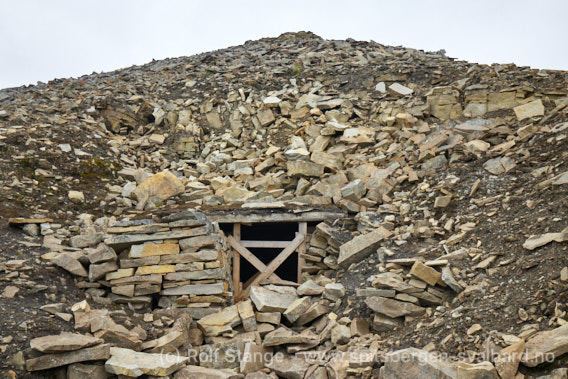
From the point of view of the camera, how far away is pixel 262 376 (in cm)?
759

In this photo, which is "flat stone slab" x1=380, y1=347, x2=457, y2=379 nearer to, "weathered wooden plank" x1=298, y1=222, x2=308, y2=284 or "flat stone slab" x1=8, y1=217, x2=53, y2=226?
"weathered wooden plank" x1=298, y1=222, x2=308, y2=284

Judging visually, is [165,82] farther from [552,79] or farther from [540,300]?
[540,300]

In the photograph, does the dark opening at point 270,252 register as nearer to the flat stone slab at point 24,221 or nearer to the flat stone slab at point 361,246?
the flat stone slab at point 361,246

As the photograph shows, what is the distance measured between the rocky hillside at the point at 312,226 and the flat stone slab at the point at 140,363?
5cm

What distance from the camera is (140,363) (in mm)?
6969

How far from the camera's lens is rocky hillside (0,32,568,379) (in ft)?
22.3

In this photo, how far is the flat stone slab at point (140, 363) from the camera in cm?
679

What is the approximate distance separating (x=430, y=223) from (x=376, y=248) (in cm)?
123

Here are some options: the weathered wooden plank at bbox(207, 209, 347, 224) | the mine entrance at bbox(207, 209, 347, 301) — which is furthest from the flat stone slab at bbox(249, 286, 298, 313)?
the weathered wooden plank at bbox(207, 209, 347, 224)

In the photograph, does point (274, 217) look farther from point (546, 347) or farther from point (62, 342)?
point (546, 347)

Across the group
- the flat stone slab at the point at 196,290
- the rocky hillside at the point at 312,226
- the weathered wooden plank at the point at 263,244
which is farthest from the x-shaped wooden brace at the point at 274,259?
the flat stone slab at the point at 196,290

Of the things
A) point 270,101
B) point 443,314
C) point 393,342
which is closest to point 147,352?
point 393,342

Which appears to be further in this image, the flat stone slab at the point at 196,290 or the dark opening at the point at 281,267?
the dark opening at the point at 281,267

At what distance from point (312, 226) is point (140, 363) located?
583 cm
